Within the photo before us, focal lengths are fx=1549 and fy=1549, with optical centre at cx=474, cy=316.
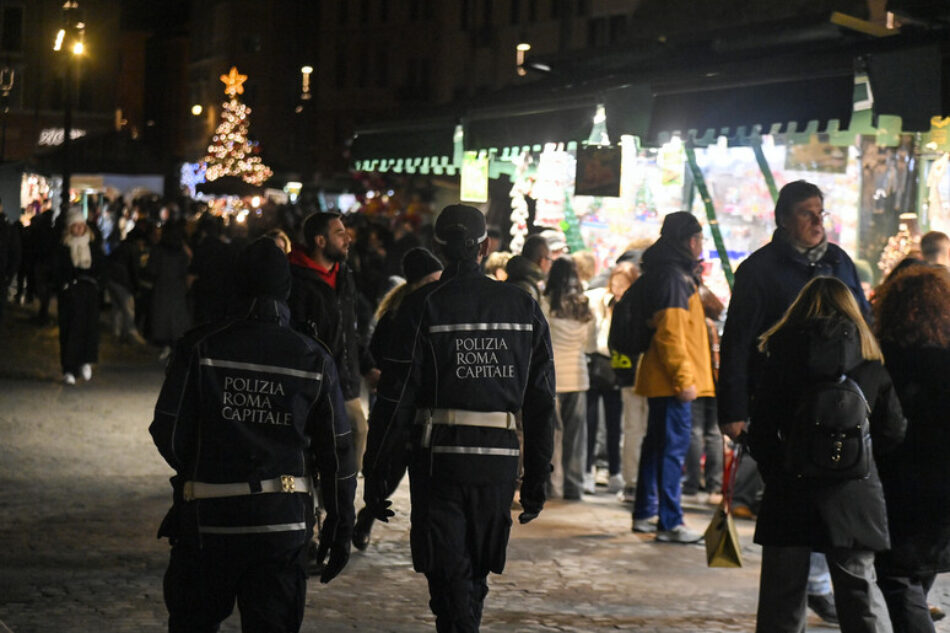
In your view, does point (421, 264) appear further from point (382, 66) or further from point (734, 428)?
point (382, 66)

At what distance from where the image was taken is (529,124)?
13141 millimetres

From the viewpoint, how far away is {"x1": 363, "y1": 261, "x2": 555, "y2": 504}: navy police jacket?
5.93 m

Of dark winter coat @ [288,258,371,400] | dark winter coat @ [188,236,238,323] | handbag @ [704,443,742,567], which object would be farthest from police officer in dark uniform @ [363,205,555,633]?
dark winter coat @ [188,236,238,323]

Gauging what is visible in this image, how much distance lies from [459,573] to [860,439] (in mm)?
1638

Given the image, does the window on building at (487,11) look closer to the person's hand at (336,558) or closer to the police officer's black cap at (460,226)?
the police officer's black cap at (460,226)

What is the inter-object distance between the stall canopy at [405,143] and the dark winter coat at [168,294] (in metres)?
5.10

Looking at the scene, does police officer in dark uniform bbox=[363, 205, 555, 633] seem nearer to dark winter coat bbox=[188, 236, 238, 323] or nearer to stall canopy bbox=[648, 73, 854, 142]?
stall canopy bbox=[648, 73, 854, 142]

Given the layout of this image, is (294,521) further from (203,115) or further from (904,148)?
(203,115)

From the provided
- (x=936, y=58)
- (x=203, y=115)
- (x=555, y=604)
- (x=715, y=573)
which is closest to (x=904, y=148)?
(x=936, y=58)

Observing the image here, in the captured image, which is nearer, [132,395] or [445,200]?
[132,395]

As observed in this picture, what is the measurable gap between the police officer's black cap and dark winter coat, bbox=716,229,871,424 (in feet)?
5.93

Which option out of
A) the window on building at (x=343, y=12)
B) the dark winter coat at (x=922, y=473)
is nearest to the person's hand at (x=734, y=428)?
the dark winter coat at (x=922, y=473)

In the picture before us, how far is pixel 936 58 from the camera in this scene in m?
9.24

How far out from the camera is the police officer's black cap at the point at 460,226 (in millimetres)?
6191
